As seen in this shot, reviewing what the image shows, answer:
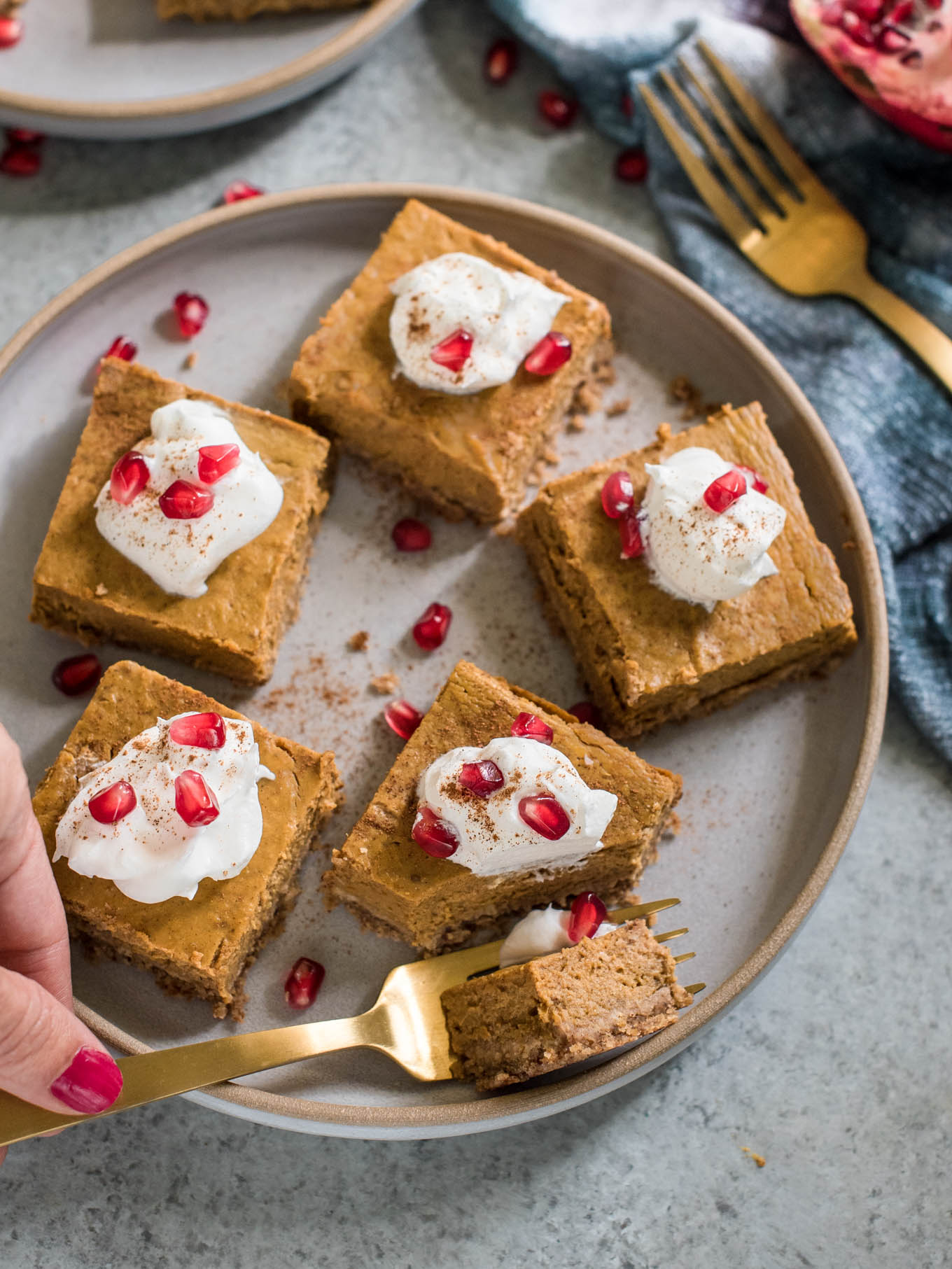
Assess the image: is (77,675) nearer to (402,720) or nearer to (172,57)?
(402,720)

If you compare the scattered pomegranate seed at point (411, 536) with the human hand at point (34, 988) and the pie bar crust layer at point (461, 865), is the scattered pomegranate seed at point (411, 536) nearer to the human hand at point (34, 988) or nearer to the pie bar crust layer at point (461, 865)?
the pie bar crust layer at point (461, 865)

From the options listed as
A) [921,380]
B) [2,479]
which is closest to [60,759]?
[2,479]

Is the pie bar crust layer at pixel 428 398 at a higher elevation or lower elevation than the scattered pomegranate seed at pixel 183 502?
higher

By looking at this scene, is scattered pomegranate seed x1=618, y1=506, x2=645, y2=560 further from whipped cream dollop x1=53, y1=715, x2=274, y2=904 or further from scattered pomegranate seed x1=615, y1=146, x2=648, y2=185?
scattered pomegranate seed x1=615, y1=146, x2=648, y2=185

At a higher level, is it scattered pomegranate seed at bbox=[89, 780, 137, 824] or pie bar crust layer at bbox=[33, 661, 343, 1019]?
scattered pomegranate seed at bbox=[89, 780, 137, 824]

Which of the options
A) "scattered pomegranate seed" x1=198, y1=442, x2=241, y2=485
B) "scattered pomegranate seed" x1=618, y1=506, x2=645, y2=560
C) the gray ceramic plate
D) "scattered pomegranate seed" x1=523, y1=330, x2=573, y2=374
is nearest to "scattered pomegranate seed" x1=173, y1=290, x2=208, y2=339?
the gray ceramic plate

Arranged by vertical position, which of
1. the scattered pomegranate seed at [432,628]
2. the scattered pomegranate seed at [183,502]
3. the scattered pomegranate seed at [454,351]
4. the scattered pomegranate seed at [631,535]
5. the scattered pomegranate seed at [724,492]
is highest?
the scattered pomegranate seed at [724,492]

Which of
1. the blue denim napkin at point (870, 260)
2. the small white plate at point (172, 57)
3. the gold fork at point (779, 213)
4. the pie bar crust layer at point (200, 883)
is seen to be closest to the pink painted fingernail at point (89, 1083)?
the pie bar crust layer at point (200, 883)

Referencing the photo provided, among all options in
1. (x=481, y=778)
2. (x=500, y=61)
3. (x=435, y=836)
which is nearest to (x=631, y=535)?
(x=481, y=778)
